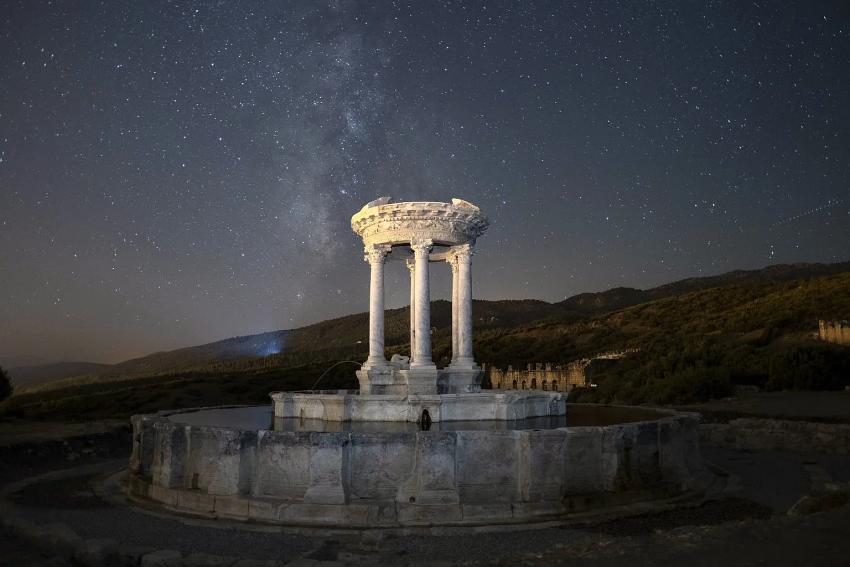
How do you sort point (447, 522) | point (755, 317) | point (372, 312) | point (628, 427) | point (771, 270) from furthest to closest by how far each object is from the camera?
1. point (771, 270)
2. point (755, 317)
3. point (372, 312)
4. point (628, 427)
5. point (447, 522)

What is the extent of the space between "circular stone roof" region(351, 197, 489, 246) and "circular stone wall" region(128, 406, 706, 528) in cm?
679

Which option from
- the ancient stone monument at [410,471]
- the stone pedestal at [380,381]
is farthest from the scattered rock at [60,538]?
the stone pedestal at [380,381]

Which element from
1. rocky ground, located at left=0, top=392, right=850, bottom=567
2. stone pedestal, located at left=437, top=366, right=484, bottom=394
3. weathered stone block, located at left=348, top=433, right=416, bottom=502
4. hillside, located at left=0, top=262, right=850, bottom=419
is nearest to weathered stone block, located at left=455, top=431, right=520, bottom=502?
weathered stone block, located at left=348, top=433, right=416, bottom=502

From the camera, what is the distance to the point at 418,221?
15.4 metres

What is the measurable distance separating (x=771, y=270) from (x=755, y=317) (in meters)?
64.6

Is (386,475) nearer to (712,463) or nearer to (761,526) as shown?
(761,526)

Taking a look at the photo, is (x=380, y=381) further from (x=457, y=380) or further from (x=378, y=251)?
(x=378, y=251)

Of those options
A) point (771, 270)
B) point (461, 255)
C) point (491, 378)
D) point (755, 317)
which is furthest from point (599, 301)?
point (461, 255)

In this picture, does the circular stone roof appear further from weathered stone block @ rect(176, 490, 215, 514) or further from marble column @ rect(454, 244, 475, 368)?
weathered stone block @ rect(176, 490, 215, 514)

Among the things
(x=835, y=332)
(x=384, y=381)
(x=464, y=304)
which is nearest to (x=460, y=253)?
(x=464, y=304)

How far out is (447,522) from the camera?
9164 millimetres

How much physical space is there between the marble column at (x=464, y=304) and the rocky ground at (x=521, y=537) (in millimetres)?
6451

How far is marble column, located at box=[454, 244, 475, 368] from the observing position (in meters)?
16.4

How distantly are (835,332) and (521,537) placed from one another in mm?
45389
